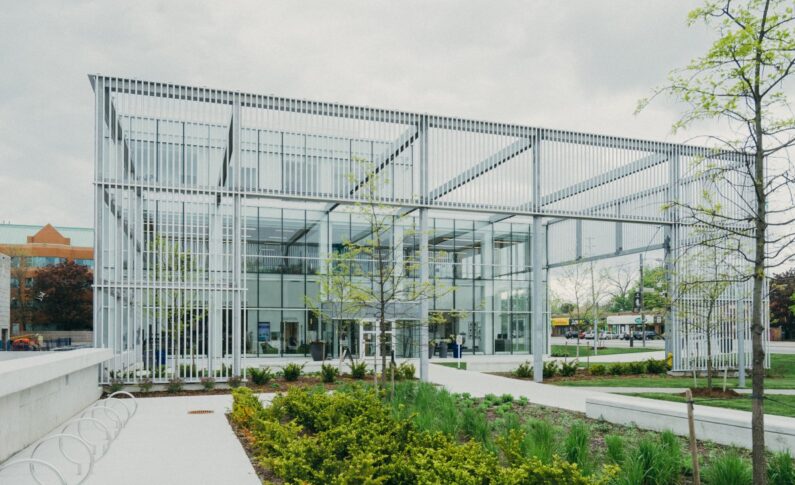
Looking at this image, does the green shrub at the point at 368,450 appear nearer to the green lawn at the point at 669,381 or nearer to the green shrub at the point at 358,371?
the green shrub at the point at 358,371

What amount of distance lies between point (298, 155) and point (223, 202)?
245 centimetres

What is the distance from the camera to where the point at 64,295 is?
6203cm

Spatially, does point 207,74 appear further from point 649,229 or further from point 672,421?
point 649,229

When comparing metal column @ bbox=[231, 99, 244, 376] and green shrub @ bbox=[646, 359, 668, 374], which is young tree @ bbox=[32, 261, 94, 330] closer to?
metal column @ bbox=[231, 99, 244, 376]

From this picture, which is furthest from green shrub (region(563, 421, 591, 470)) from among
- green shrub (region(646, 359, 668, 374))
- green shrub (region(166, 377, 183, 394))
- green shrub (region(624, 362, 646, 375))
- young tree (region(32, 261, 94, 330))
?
young tree (region(32, 261, 94, 330))

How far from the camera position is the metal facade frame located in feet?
51.7

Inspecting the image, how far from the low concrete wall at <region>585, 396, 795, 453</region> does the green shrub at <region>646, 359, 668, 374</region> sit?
1199 centimetres

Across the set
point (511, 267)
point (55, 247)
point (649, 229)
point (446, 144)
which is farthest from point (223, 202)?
point (55, 247)

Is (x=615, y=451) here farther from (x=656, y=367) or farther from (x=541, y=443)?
(x=656, y=367)

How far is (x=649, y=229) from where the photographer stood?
85.6 ft

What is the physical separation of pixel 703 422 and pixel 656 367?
13824 mm

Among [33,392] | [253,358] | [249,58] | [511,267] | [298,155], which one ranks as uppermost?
[249,58]

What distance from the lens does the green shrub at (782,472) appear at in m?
6.09

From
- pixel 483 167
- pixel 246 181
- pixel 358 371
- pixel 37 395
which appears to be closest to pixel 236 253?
pixel 246 181
